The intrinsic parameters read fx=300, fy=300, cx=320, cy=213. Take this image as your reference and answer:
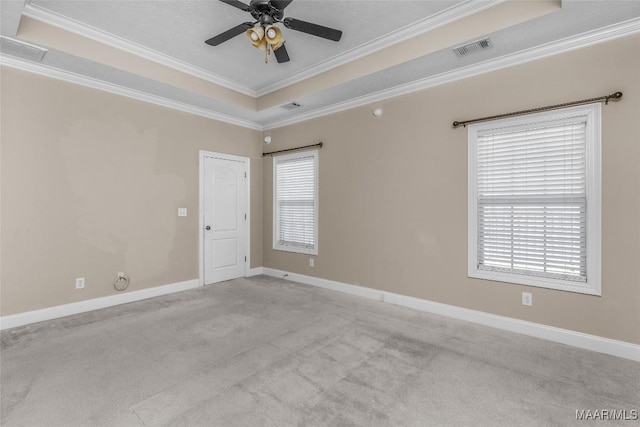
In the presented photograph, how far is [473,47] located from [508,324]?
9.12 ft

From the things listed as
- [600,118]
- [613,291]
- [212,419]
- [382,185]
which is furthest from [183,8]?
[613,291]

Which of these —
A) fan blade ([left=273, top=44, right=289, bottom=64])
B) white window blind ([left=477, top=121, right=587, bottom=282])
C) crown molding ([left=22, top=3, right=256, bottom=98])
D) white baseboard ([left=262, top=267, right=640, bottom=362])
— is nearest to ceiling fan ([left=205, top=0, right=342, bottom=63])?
fan blade ([left=273, top=44, right=289, bottom=64])

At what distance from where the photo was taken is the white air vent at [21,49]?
281cm

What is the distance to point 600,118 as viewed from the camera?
2.65m

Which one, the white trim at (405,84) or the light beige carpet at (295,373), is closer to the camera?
the light beige carpet at (295,373)

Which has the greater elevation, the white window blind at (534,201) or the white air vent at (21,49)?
the white air vent at (21,49)

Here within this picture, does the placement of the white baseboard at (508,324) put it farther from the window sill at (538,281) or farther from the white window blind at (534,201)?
the white window blind at (534,201)

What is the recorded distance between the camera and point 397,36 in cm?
315

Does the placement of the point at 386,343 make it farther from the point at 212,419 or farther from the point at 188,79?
the point at 188,79

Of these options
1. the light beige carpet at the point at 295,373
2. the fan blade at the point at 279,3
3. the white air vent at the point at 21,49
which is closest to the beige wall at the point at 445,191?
the light beige carpet at the point at 295,373

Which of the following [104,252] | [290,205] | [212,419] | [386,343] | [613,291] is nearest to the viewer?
[212,419]

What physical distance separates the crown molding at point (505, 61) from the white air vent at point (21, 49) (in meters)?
3.29

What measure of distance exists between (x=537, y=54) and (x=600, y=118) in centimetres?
84

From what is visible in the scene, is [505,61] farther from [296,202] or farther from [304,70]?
[296,202]
